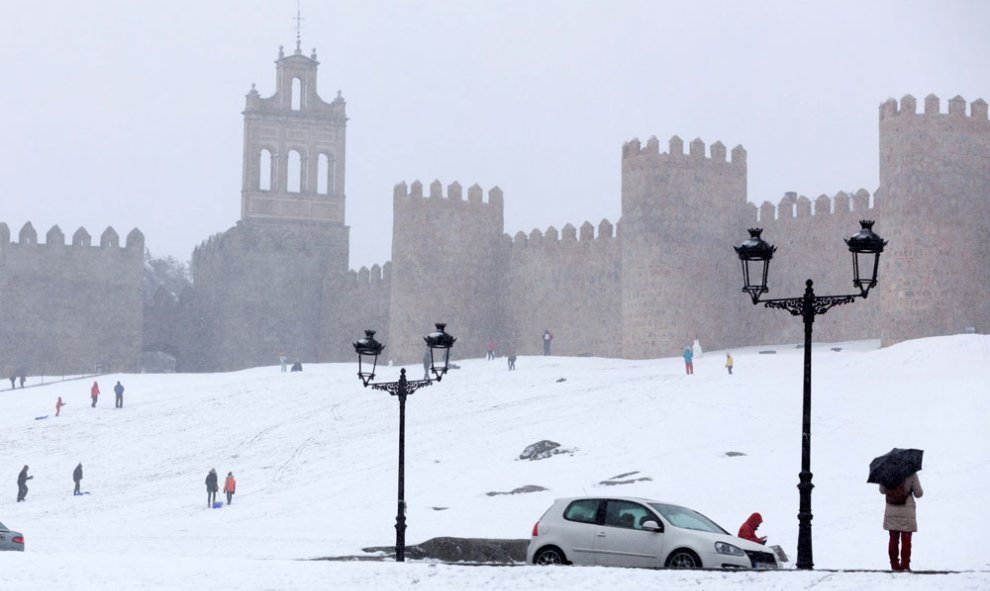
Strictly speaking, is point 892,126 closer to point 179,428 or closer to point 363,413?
point 363,413

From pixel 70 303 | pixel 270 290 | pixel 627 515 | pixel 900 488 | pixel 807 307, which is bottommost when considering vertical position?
pixel 627 515

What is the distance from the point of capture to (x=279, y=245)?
59.8 metres

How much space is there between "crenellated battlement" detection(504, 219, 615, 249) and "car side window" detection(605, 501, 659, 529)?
30576 millimetres

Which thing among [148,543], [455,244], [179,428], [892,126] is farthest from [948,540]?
[455,244]

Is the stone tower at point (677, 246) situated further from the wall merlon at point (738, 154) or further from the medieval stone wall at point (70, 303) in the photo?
the medieval stone wall at point (70, 303)

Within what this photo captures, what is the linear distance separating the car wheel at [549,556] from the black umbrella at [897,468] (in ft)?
10.4

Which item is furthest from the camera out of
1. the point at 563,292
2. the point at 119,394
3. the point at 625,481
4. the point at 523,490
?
the point at 563,292

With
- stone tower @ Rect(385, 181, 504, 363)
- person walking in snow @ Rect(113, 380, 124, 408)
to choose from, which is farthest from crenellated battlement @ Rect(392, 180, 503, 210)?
person walking in snow @ Rect(113, 380, 124, 408)

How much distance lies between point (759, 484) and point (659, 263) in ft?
59.0

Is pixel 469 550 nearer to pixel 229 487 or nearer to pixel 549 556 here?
pixel 549 556

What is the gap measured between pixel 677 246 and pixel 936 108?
326 inches

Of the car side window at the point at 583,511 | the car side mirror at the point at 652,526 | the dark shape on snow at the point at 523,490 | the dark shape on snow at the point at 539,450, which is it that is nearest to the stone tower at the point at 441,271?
the dark shape on snow at the point at 539,450

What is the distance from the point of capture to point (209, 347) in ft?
201

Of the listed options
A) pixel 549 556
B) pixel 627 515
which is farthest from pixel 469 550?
pixel 627 515
